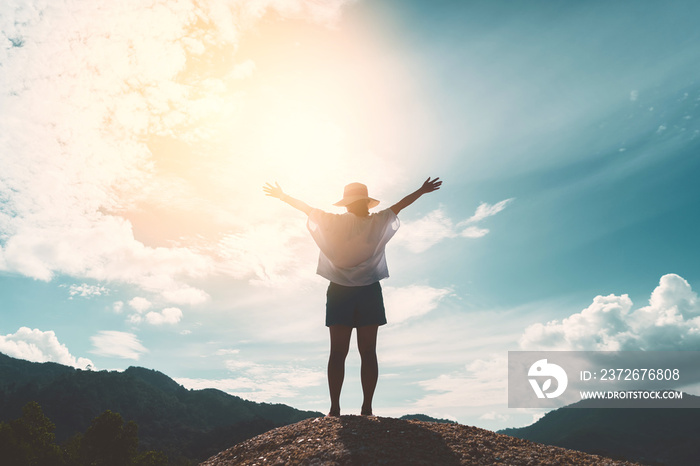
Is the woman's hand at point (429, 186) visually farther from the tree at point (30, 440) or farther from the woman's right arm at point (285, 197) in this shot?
the tree at point (30, 440)

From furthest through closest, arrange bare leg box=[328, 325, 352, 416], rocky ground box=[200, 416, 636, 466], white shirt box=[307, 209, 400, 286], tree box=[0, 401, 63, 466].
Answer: tree box=[0, 401, 63, 466] → white shirt box=[307, 209, 400, 286] → bare leg box=[328, 325, 352, 416] → rocky ground box=[200, 416, 636, 466]

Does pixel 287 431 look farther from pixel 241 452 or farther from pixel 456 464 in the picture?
pixel 456 464

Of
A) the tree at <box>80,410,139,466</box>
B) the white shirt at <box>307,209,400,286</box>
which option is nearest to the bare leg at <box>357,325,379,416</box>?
the white shirt at <box>307,209,400,286</box>

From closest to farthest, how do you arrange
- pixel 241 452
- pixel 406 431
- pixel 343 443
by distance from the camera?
1. pixel 343 443
2. pixel 406 431
3. pixel 241 452

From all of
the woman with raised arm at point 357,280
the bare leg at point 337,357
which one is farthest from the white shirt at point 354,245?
Answer: the bare leg at point 337,357

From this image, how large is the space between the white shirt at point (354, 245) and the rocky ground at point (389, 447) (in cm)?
240

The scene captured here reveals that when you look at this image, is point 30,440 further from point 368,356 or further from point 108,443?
point 368,356

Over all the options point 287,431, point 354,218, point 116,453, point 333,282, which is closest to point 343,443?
point 287,431

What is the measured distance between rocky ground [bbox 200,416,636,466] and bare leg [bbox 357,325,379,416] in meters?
0.57

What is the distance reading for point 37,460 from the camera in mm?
44688

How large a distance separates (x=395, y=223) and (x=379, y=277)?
1.04 metres

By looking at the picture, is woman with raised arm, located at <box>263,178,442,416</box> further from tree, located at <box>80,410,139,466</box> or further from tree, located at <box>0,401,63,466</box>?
tree, located at <box>80,410,139,466</box>

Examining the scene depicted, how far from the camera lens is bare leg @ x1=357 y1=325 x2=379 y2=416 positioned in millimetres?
7105

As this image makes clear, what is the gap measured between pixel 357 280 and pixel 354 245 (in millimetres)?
629
